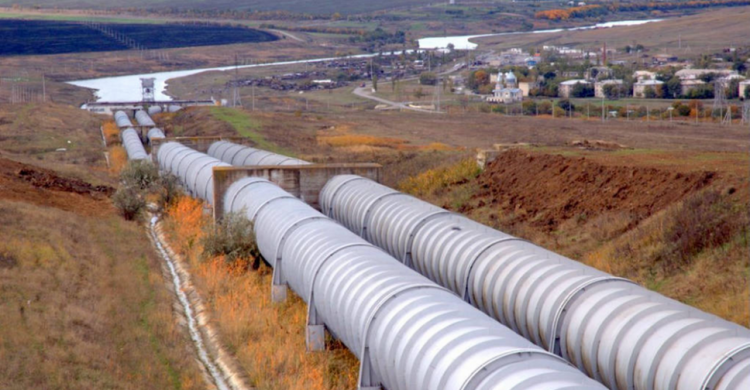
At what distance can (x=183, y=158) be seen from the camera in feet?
131

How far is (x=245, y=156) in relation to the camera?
4016 cm

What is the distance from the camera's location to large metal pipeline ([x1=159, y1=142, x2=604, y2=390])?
32.9ft

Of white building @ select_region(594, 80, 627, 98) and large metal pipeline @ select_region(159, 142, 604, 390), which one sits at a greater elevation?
large metal pipeline @ select_region(159, 142, 604, 390)

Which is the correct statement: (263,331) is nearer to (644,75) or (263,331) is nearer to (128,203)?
(128,203)

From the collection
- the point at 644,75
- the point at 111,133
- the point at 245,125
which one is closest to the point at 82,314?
the point at 245,125

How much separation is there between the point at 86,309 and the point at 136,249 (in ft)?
27.5

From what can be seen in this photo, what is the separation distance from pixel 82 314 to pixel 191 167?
18.5 metres

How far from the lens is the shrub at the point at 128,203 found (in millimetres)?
34000

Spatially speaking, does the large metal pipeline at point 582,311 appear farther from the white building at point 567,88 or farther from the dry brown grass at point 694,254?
the white building at point 567,88

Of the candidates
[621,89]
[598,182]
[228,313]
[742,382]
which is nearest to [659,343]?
[742,382]

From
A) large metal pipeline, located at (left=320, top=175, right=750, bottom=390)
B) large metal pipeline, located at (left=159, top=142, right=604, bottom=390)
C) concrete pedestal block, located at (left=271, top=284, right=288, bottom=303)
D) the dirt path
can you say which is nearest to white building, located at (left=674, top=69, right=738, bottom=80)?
the dirt path

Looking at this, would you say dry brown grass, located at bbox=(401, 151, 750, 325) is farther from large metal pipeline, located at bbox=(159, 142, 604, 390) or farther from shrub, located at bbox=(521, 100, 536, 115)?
shrub, located at bbox=(521, 100, 536, 115)

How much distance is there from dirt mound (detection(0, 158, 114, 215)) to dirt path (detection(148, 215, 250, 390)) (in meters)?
6.94


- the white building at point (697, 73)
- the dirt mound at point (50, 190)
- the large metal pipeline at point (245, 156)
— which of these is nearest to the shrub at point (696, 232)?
the large metal pipeline at point (245, 156)
